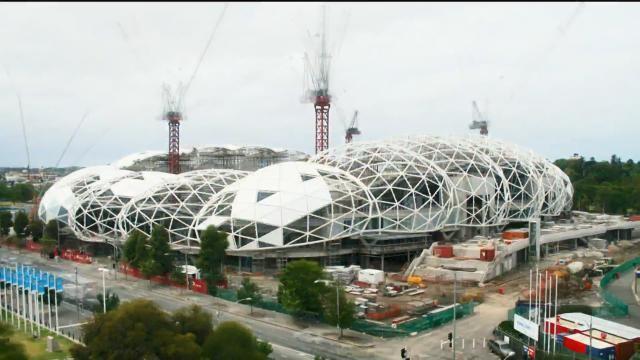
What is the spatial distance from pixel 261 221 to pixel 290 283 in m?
16.9

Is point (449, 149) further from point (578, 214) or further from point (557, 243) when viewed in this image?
point (578, 214)

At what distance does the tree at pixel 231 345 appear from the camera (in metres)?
22.8

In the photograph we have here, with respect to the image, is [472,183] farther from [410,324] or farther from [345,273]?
[410,324]

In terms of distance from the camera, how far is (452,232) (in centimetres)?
6456

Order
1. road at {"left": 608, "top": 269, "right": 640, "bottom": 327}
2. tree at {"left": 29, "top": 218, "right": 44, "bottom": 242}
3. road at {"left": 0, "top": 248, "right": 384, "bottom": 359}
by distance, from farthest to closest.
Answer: tree at {"left": 29, "top": 218, "right": 44, "bottom": 242} < road at {"left": 608, "top": 269, "right": 640, "bottom": 327} < road at {"left": 0, "top": 248, "right": 384, "bottom": 359}

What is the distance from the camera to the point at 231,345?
23016 mm

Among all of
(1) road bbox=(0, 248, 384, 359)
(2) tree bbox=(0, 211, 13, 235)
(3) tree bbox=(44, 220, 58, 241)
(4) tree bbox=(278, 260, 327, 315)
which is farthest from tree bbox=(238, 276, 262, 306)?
(2) tree bbox=(0, 211, 13, 235)

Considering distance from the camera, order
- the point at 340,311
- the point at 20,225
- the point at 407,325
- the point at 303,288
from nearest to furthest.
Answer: the point at 340,311 → the point at 407,325 → the point at 303,288 → the point at 20,225

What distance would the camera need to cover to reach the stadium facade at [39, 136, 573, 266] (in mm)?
55781

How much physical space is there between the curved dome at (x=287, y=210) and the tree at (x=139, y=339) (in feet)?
100

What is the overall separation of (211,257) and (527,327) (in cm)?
2659

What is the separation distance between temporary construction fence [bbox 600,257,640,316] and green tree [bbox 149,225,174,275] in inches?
1409

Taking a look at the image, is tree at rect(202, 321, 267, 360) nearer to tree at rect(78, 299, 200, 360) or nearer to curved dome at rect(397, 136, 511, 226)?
tree at rect(78, 299, 200, 360)

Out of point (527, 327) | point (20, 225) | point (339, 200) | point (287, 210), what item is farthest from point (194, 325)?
point (20, 225)
